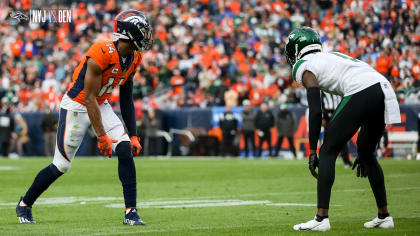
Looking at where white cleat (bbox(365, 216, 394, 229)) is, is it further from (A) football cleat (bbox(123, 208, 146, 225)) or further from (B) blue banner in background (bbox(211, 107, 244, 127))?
(B) blue banner in background (bbox(211, 107, 244, 127))

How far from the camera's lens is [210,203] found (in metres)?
9.79

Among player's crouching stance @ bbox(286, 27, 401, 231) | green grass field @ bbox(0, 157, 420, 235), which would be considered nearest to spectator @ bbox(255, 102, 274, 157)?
green grass field @ bbox(0, 157, 420, 235)

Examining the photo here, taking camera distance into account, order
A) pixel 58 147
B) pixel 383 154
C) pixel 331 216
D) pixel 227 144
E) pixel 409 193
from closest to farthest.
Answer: pixel 58 147 → pixel 331 216 → pixel 409 193 → pixel 383 154 → pixel 227 144

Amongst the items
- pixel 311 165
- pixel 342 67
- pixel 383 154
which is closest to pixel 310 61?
pixel 342 67

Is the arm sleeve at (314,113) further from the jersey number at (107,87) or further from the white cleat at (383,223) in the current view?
the jersey number at (107,87)

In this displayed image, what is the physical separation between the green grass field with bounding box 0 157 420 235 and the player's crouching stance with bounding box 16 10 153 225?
0.41 meters

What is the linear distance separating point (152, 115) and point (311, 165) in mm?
20940

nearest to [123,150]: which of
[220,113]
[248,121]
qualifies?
[248,121]

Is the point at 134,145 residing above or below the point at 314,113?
below

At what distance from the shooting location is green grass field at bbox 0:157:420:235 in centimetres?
700

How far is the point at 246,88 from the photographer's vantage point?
26375mm

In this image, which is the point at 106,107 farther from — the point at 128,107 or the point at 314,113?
the point at 314,113

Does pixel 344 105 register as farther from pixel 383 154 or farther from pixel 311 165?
pixel 383 154

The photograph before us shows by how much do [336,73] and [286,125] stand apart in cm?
Answer: 1790
